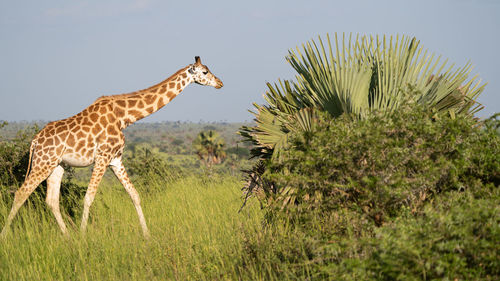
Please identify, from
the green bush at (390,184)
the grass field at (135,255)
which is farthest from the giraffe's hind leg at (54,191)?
the green bush at (390,184)

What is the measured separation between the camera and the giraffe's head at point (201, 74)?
834cm

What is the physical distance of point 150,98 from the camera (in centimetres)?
829

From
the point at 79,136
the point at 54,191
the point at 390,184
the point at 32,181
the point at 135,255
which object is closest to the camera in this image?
the point at 390,184

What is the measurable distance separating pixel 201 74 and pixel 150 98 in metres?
0.95

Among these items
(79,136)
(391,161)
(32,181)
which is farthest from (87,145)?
(391,161)

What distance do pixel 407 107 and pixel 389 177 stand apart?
0.87m

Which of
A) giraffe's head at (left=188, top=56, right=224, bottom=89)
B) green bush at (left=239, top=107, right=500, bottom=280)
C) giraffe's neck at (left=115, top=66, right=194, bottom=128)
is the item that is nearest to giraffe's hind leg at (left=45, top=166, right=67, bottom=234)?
giraffe's neck at (left=115, top=66, right=194, bottom=128)

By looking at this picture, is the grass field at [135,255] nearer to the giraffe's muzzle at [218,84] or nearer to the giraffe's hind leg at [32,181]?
the giraffe's hind leg at [32,181]

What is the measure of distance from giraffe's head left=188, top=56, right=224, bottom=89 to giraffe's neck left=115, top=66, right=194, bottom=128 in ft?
0.28

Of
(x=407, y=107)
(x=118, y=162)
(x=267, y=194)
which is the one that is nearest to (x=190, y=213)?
(x=118, y=162)

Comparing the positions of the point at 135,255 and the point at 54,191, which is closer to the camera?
the point at 135,255

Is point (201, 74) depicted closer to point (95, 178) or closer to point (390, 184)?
point (95, 178)

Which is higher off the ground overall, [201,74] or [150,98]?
[201,74]

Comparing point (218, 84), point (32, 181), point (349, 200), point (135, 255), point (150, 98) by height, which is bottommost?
point (135, 255)
